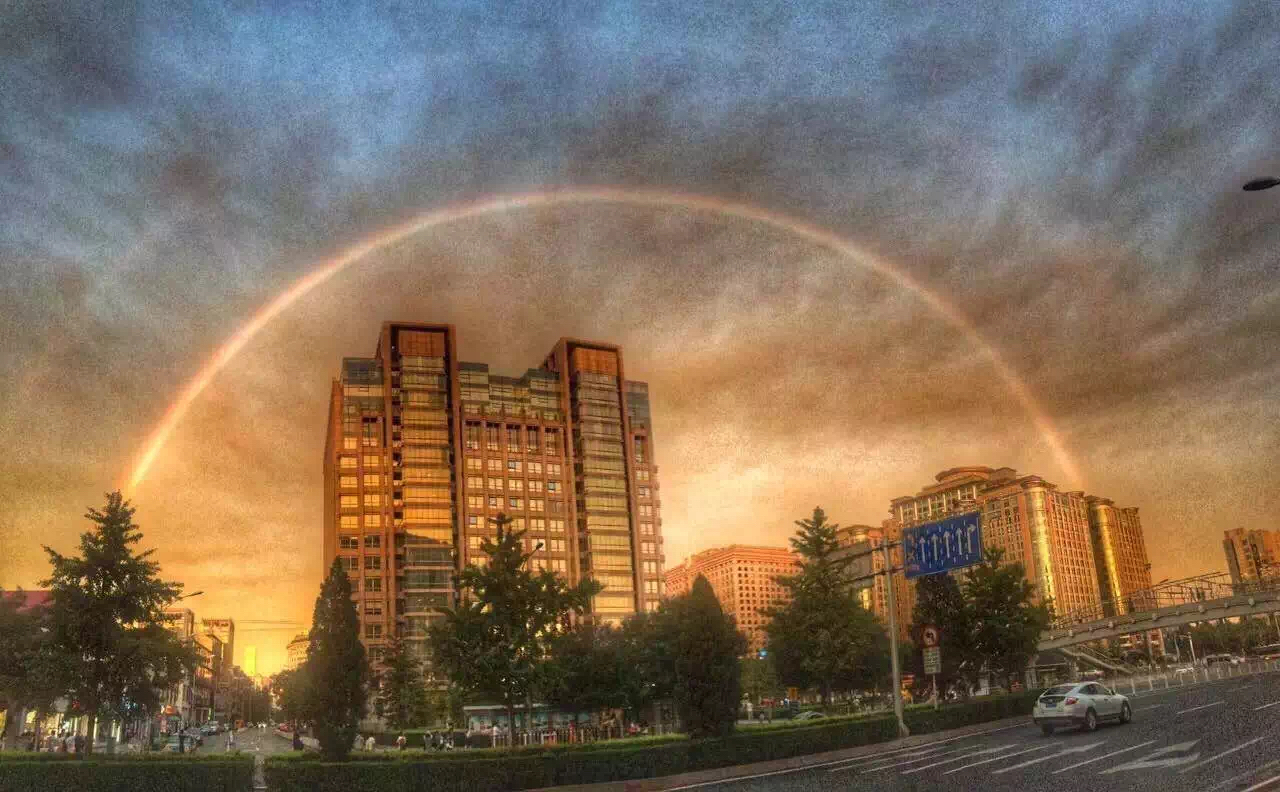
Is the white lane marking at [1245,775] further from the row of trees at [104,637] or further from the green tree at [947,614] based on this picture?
the row of trees at [104,637]

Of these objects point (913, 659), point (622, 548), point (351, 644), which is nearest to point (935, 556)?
point (351, 644)

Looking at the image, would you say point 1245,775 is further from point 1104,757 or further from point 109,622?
point 109,622

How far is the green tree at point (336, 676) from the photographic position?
34.4m

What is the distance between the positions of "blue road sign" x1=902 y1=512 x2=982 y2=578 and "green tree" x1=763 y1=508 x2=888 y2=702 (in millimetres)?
22325

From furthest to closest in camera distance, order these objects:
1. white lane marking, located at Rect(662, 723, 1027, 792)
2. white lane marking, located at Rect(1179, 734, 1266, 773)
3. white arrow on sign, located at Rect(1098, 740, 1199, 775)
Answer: white lane marking, located at Rect(662, 723, 1027, 792) < white arrow on sign, located at Rect(1098, 740, 1199, 775) < white lane marking, located at Rect(1179, 734, 1266, 773)

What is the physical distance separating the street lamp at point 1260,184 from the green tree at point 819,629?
47.6 meters

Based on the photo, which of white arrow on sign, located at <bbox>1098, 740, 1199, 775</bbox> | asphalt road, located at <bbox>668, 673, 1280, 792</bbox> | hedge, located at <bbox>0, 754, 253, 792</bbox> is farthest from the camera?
hedge, located at <bbox>0, 754, 253, 792</bbox>

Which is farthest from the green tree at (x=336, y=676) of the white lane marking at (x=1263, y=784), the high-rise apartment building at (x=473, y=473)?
the high-rise apartment building at (x=473, y=473)

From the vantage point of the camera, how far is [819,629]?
68.3 m

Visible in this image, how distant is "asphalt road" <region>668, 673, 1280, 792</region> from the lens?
2175 cm

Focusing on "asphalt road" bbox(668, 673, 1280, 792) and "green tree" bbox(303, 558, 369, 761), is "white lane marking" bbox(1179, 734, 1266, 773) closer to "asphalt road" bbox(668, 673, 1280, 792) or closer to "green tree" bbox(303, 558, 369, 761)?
"asphalt road" bbox(668, 673, 1280, 792)

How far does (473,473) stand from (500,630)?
128m

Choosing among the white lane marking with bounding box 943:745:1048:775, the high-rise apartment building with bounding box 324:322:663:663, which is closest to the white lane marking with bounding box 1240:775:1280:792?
the white lane marking with bounding box 943:745:1048:775

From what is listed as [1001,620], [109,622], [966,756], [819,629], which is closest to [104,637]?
[109,622]
